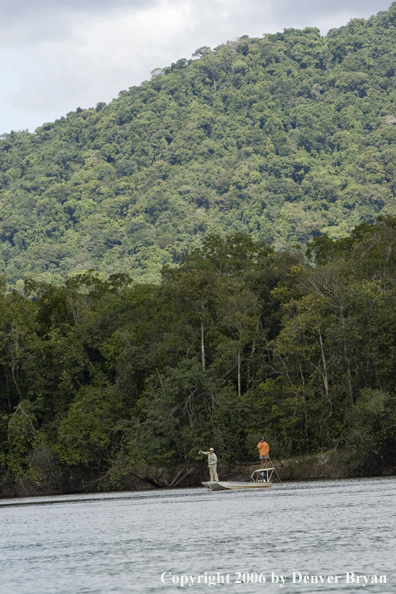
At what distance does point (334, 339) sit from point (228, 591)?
42.8 meters

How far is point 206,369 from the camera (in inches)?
2549

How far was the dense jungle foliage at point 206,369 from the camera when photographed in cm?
5788

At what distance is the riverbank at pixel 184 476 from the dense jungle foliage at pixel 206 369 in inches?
12.1

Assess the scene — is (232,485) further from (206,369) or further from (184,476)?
(206,369)

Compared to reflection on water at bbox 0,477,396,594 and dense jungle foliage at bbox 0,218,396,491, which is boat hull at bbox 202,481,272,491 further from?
reflection on water at bbox 0,477,396,594

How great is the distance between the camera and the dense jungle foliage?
190 ft

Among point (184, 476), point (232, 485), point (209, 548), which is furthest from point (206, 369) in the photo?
point (209, 548)

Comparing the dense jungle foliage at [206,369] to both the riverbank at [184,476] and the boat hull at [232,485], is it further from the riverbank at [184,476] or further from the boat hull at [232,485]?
the boat hull at [232,485]

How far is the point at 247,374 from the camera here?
64.9m

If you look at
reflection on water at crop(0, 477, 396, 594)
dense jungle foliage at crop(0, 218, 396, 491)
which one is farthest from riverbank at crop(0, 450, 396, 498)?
reflection on water at crop(0, 477, 396, 594)

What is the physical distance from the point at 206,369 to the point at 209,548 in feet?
145

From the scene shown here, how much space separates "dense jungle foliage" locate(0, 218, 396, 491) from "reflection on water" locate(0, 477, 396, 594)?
23855 millimetres

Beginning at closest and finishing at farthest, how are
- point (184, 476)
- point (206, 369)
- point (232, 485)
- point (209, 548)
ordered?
point (209, 548)
point (232, 485)
point (184, 476)
point (206, 369)

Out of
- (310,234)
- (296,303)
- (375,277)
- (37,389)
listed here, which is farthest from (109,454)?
(310,234)
